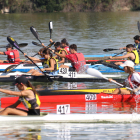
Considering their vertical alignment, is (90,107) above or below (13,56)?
below

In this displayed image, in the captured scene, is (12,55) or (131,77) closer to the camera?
(131,77)

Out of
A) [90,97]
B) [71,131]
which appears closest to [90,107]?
[90,97]

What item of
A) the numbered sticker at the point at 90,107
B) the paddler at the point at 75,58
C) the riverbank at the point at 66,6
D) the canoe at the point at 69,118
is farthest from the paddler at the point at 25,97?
the riverbank at the point at 66,6

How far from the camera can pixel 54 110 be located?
32.1 feet

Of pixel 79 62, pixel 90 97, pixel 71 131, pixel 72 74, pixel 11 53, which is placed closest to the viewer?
pixel 71 131

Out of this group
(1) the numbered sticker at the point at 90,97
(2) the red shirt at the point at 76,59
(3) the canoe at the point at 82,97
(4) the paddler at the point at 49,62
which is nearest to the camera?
(3) the canoe at the point at 82,97

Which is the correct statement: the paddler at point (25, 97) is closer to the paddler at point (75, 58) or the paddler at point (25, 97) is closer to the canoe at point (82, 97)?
the canoe at point (82, 97)

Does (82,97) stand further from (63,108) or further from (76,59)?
(76,59)

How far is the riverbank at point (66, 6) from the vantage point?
6669 centimetres

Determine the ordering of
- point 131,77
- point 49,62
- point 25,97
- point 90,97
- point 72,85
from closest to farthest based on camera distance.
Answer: point 25,97 → point 131,77 → point 90,97 → point 49,62 → point 72,85

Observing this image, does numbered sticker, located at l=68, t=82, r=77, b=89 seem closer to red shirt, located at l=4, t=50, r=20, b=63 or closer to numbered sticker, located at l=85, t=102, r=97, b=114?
numbered sticker, located at l=85, t=102, r=97, b=114

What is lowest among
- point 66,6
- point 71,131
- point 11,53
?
point 71,131

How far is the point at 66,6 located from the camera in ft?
226

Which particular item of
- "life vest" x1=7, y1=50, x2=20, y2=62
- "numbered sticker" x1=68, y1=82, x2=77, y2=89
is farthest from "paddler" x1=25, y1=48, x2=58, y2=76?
"life vest" x1=7, y1=50, x2=20, y2=62
